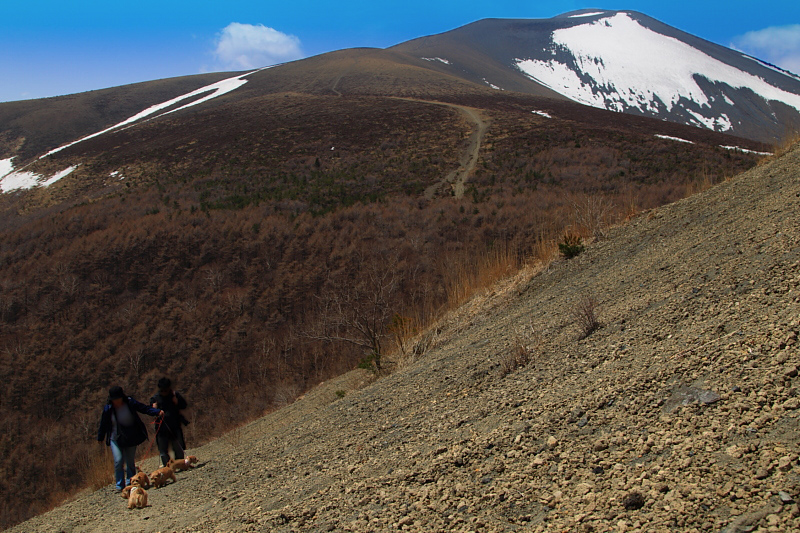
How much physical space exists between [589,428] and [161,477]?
483 cm

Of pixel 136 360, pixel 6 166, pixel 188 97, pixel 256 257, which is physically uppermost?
pixel 188 97

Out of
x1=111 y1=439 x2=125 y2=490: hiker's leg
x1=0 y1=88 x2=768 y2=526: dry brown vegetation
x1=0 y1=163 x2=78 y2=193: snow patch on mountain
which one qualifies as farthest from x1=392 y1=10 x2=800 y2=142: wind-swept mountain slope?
x1=111 y1=439 x2=125 y2=490: hiker's leg

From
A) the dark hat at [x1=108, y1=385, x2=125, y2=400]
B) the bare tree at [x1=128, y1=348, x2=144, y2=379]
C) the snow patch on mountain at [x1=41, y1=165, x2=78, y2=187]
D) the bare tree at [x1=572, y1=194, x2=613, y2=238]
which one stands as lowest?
the bare tree at [x1=128, y1=348, x2=144, y2=379]

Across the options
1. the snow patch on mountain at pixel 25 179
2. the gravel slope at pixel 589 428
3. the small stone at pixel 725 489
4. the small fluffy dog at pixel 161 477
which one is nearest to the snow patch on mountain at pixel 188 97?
the snow patch on mountain at pixel 25 179

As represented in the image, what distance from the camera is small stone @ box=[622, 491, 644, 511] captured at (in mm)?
1942

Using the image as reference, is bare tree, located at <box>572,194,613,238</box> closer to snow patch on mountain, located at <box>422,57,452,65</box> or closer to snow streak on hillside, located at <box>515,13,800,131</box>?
snow streak on hillside, located at <box>515,13,800,131</box>

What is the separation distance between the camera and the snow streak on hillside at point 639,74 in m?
74.2

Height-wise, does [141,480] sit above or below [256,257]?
below

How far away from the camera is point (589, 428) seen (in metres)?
2.70

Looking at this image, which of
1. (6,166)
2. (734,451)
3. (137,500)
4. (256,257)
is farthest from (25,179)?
(734,451)

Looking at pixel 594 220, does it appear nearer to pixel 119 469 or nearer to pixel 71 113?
pixel 119 469

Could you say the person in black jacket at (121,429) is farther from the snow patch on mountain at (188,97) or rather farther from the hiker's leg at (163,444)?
the snow patch on mountain at (188,97)

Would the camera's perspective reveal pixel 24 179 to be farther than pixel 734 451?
Yes

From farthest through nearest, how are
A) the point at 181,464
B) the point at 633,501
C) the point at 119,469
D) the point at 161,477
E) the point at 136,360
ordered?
the point at 136,360
the point at 181,464
the point at 119,469
the point at 161,477
the point at 633,501
